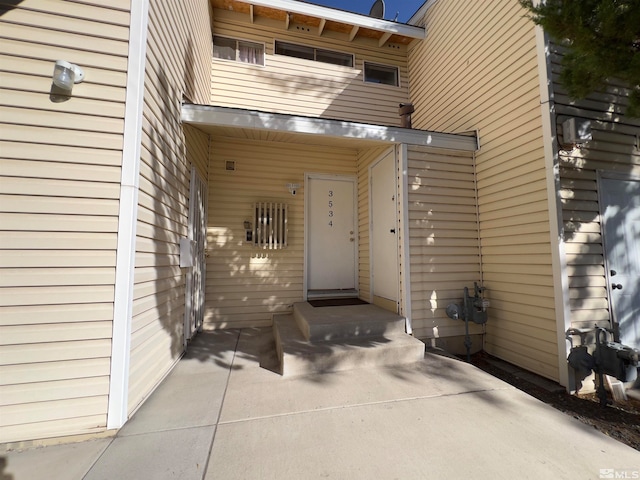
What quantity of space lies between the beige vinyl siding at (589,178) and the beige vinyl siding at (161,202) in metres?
4.11

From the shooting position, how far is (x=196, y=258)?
11.7ft

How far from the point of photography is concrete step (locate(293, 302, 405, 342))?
10.2 feet

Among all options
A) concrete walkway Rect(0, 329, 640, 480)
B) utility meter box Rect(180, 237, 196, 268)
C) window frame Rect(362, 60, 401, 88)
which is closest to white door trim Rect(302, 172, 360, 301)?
utility meter box Rect(180, 237, 196, 268)

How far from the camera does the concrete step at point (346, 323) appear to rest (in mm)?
3100

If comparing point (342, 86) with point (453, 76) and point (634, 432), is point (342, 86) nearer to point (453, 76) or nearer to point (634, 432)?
point (453, 76)

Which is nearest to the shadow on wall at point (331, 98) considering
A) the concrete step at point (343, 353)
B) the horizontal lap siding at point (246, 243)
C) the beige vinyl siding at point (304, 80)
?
the beige vinyl siding at point (304, 80)

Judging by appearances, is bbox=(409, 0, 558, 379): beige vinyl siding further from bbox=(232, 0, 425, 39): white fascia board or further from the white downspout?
the white downspout

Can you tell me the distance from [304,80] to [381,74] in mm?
1732

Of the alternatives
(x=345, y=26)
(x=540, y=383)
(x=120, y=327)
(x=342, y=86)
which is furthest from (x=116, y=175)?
(x=345, y=26)

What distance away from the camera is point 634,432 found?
214 centimetres

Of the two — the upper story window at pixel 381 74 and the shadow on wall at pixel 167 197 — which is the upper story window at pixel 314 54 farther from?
the shadow on wall at pixel 167 197

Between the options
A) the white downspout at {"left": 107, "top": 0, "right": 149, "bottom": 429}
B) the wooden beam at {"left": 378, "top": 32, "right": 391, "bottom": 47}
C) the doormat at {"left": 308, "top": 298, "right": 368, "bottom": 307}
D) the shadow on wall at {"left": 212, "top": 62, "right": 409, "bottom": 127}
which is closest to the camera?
the white downspout at {"left": 107, "top": 0, "right": 149, "bottom": 429}

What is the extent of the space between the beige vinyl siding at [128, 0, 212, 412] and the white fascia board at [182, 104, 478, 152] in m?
0.30

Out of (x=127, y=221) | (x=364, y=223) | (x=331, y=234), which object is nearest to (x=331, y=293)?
(x=331, y=234)
